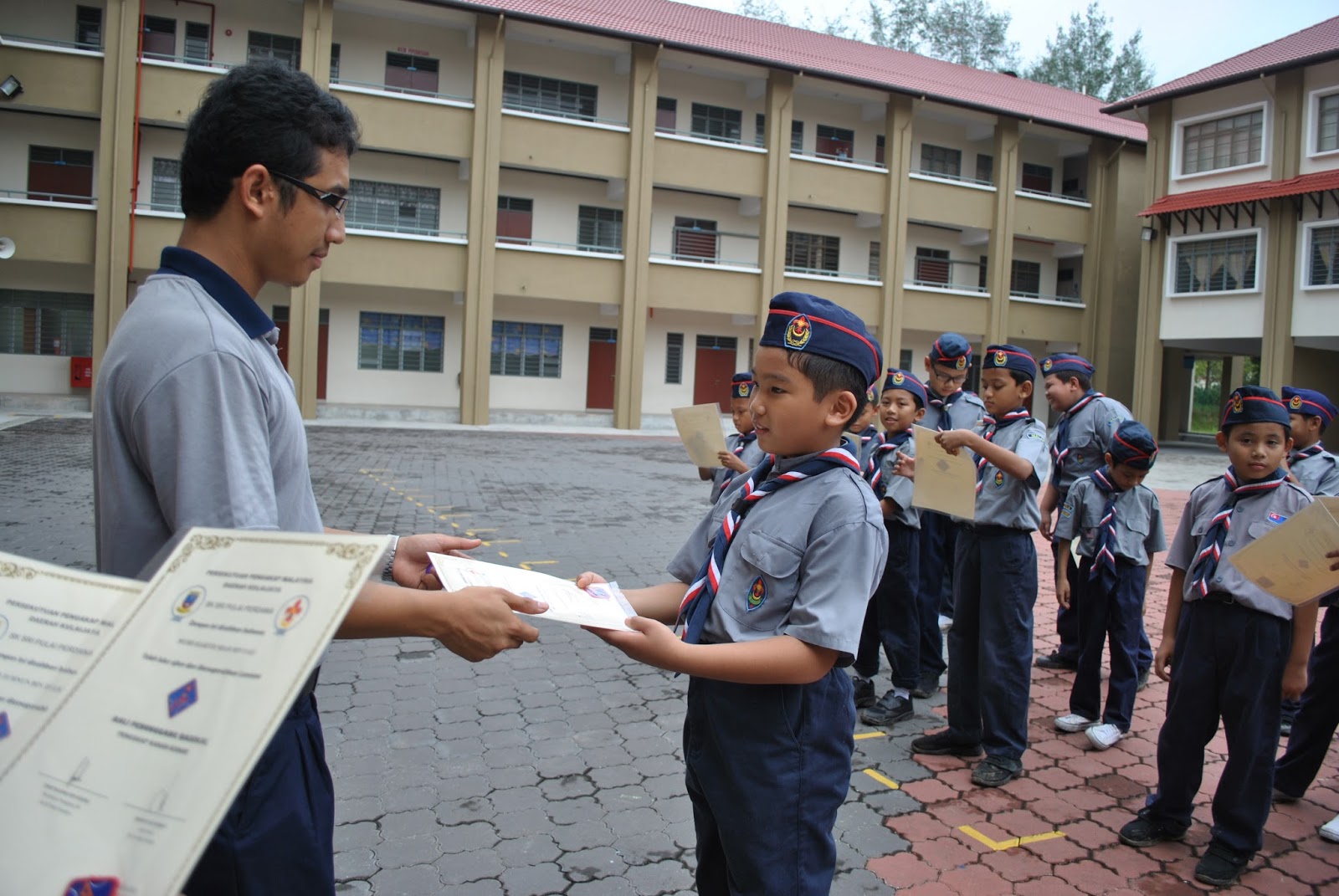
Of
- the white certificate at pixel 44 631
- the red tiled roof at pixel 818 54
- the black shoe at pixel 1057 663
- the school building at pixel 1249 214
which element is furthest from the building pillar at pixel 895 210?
the white certificate at pixel 44 631

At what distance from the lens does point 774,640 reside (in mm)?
1954

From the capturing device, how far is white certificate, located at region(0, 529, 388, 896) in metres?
0.96

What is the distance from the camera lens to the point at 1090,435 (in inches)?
221

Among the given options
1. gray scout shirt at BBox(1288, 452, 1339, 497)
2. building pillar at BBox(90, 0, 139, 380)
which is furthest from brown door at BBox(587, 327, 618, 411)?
gray scout shirt at BBox(1288, 452, 1339, 497)

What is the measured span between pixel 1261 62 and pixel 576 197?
18.7 metres

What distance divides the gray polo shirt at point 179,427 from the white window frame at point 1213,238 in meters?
28.2

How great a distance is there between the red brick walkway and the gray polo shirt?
8.29 feet

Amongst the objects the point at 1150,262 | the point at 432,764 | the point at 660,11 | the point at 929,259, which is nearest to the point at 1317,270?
the point at 1150,262

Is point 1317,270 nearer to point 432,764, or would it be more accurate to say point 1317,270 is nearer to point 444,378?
point 444,378

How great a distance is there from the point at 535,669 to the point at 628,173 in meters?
21.6

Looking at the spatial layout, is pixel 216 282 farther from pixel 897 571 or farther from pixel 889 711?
pixel 897 571

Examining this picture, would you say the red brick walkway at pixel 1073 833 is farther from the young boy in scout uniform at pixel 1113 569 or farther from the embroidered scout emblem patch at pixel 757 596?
the embroidered scout emblem patch at pixel 757 596

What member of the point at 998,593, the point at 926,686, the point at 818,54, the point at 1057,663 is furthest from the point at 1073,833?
the point at 818,54

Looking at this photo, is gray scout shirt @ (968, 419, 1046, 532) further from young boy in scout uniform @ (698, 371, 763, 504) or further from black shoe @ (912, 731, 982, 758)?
young boy in scout uniform @ (698, 371, 763, 504)
